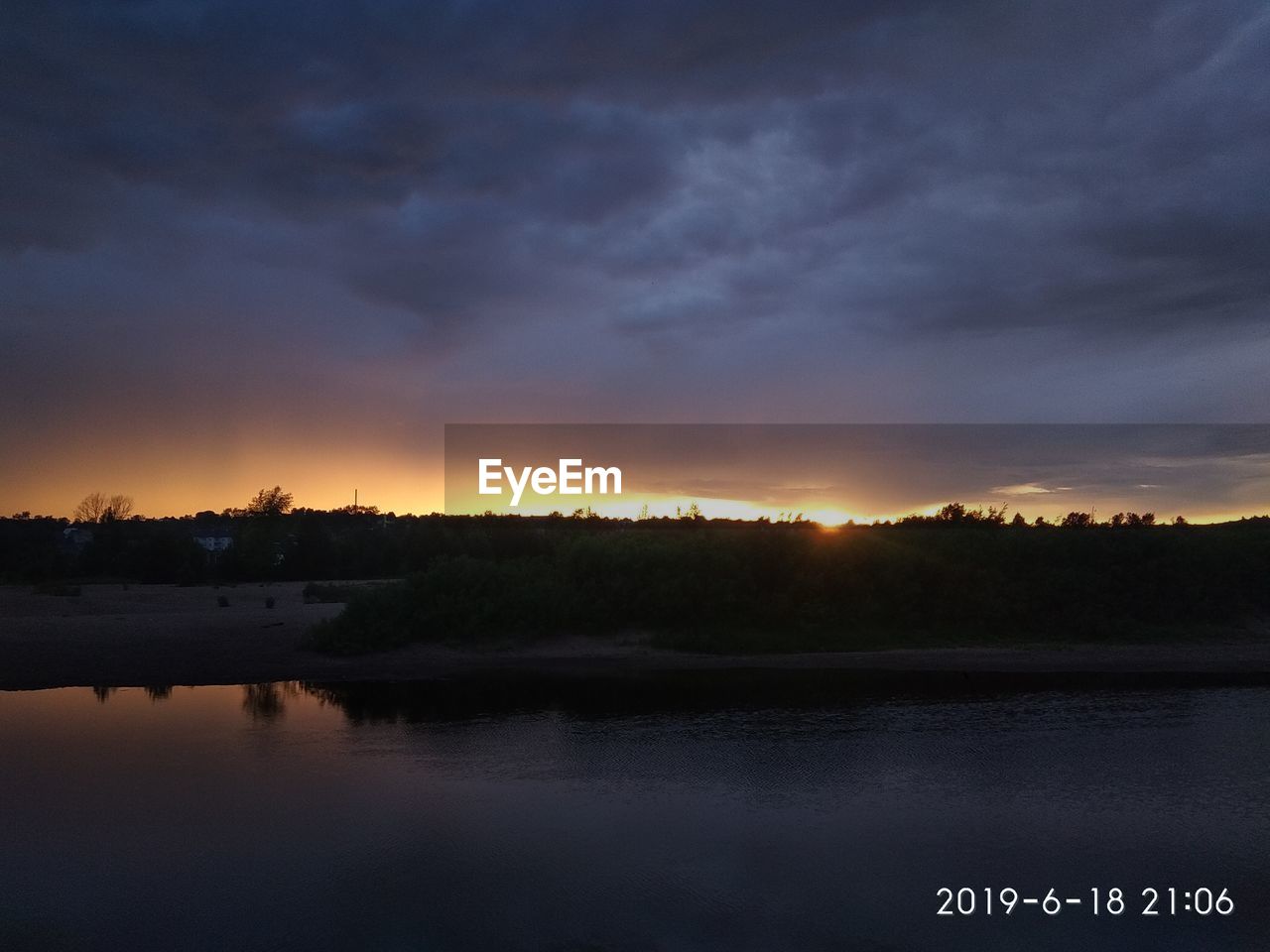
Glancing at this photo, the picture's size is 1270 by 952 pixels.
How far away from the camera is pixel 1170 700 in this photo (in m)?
24.9

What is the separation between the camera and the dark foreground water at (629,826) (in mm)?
10930

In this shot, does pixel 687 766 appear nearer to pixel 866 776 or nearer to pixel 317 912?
pixel 866 776

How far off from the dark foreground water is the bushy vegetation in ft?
33.5

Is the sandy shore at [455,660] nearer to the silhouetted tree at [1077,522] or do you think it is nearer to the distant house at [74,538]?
the silhouetted tree at [1077,522]

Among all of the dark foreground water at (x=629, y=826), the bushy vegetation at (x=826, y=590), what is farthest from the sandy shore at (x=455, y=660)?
the dark foreground water at (x=629, y=826)

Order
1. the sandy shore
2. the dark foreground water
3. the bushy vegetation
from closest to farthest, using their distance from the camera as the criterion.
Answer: the dark foreground water
the sandy shore
the bushy vegetation

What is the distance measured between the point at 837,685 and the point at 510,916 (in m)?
18.3

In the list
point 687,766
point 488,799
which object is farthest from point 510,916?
point 687,766
